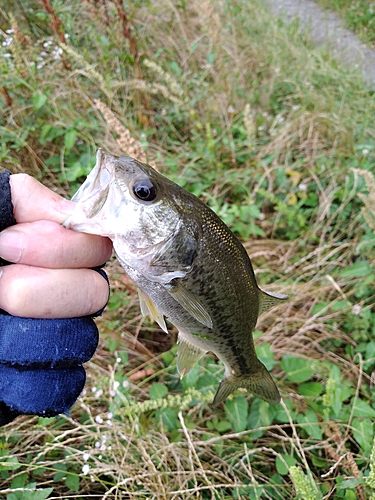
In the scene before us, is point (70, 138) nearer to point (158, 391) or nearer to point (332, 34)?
point (158, 391)

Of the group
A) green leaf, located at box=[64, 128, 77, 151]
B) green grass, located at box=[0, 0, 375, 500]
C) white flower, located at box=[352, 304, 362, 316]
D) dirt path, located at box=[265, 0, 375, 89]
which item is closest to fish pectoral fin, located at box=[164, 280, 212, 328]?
→ green grass, located at box=[0, 0, 375, 500]

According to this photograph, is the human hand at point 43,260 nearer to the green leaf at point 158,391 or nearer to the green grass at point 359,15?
the green leaf at point 158,391

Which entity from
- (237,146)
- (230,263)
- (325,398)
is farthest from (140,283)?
(237,146)

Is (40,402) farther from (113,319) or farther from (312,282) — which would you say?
(312,282)

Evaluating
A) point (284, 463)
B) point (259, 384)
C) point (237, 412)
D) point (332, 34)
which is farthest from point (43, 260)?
point (332, 34)

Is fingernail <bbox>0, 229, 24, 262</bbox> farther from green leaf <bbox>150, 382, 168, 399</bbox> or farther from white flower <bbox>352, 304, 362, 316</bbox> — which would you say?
white flower <bbox>352, 304, 362, 316</bbox>

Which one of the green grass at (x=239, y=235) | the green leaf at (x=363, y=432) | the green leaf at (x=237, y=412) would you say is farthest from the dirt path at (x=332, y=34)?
the green leaf at (x=237, y=412)
